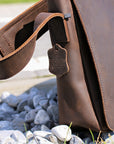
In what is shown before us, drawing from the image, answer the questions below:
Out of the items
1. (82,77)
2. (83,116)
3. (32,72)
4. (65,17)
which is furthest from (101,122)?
(32,72)

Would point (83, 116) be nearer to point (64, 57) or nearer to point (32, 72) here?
point (64, 57)

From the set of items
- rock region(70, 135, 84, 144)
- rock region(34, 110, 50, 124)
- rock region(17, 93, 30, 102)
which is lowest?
rock region(70, 135, 84, 144)

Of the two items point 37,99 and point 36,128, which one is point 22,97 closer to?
point 37,99

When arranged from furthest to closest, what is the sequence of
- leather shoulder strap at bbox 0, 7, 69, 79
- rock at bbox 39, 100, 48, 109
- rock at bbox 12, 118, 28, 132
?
rock at bbox 39, 100, 48, 109 → rock at bbox 12, 118, 28, 132 → leather shoulder strap at bbox 0, 7, 69, 79

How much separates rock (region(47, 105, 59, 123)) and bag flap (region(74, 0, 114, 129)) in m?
0.33

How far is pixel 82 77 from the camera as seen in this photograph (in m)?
1.30

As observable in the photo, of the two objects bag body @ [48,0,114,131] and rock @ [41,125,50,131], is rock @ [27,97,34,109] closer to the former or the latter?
rock @ [41,125,50,131]

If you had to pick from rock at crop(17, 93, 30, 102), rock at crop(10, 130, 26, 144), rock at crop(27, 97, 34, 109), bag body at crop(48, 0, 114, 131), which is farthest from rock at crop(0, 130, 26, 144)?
rock at crop(17, 93, 30, 102)

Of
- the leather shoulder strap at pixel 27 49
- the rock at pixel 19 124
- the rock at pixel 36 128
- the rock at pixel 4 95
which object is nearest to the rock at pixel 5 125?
the rock at pixel 19 124

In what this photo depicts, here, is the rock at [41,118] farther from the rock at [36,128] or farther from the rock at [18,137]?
the rock at [18,137]

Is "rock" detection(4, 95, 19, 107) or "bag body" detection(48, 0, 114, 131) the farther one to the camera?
"rock" detection(4, 95, 19, 107)

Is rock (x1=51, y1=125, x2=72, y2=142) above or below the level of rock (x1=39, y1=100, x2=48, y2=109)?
below

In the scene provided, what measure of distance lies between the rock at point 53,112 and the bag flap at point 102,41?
1.08 ft

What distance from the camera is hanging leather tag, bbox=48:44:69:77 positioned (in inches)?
49.5
